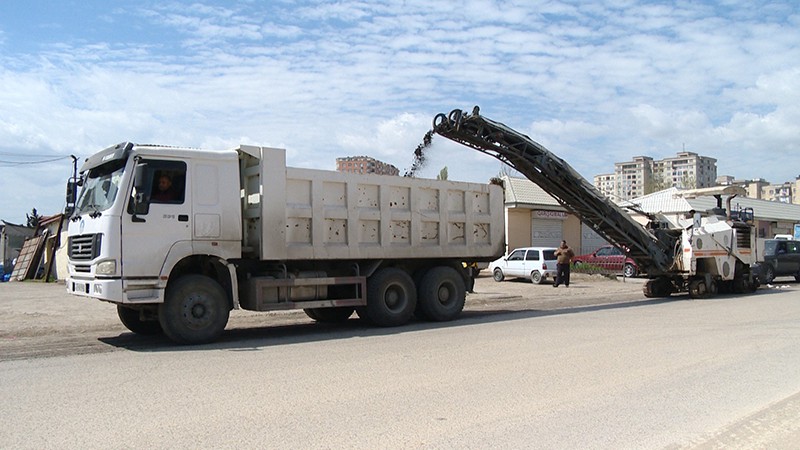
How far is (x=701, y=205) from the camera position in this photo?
155ft

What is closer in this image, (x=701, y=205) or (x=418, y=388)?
(x=418, y=388)

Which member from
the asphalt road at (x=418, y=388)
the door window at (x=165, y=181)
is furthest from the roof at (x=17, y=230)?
the door window at (x=165, y=181)

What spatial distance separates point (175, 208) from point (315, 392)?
197 inches

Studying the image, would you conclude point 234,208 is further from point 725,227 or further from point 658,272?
point 725,227

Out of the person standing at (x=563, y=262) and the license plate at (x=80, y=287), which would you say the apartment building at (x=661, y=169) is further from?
the license plate at (x=80, y=287)

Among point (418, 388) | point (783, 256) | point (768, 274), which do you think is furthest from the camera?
point (783, 256)

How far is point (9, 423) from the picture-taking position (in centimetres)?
600

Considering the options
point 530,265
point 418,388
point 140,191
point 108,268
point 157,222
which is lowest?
point 418,388

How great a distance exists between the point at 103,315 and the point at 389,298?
6462mm

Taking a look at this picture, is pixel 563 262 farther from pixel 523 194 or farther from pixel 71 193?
pixel 71 193

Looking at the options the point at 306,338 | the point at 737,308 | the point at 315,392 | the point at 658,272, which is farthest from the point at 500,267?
the point at 315,392

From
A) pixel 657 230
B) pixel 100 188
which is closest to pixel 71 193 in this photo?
pixel 100 188

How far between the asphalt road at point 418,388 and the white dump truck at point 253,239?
75cm

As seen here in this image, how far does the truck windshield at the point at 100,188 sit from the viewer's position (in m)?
10.6
